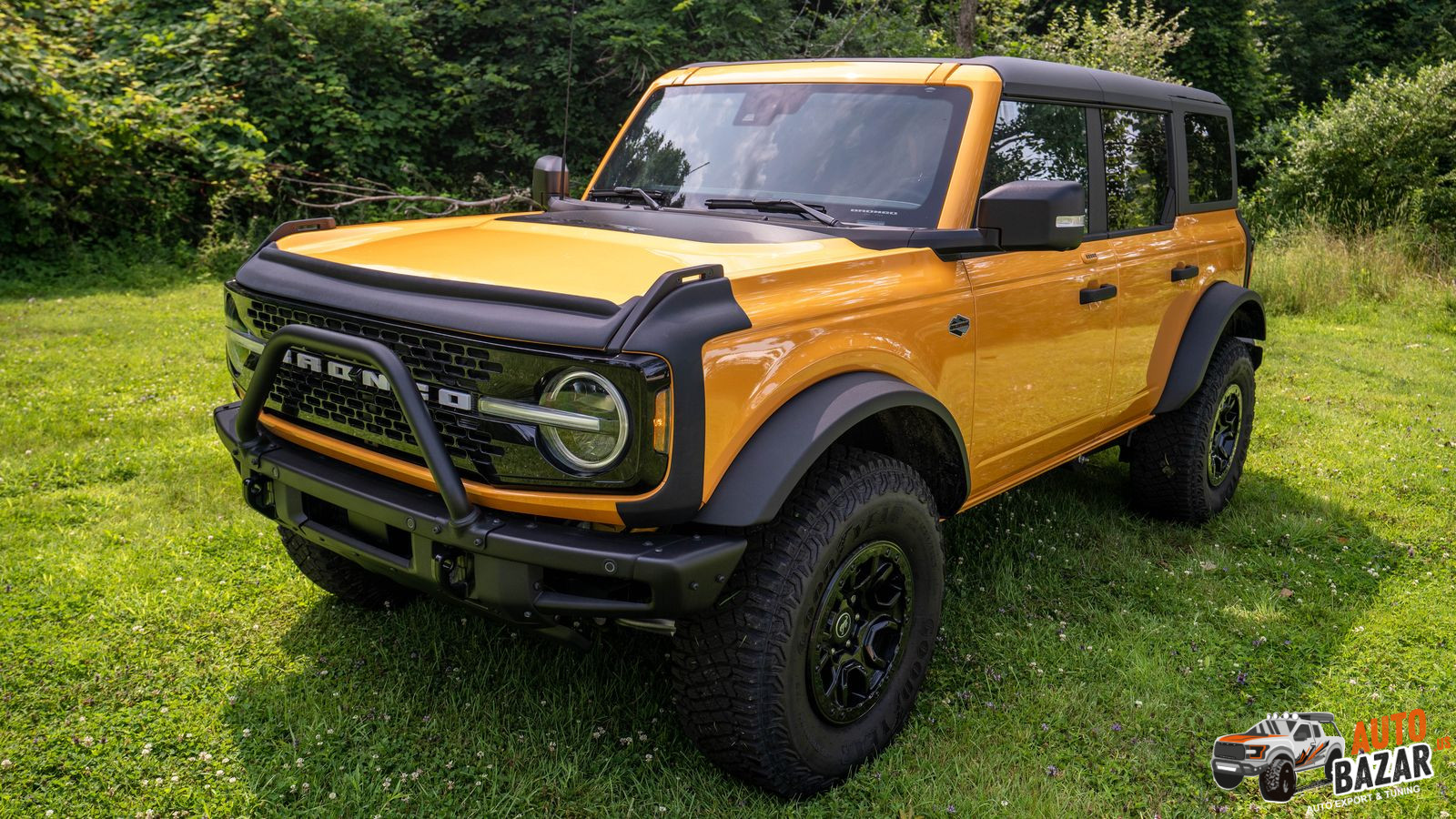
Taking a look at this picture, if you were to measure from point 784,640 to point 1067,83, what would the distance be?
2.43 meters

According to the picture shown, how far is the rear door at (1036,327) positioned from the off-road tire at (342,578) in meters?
2.07

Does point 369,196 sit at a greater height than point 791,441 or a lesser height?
lesser

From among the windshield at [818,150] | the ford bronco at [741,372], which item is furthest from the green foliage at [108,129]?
the windshield at [818,150]

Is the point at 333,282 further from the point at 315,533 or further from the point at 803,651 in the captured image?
the point at 803,651

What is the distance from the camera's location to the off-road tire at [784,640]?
2584 millimetres

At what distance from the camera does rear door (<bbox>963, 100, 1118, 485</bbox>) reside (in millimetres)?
3373

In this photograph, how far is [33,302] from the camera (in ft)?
28.4

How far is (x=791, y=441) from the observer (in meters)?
2.52

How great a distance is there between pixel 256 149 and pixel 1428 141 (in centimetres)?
1340

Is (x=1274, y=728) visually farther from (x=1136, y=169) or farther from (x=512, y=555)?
(x=512, y=555)

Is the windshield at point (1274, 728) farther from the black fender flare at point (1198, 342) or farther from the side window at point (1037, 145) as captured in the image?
the side window at point (1037, 145)

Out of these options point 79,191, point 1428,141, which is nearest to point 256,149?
point 79,191

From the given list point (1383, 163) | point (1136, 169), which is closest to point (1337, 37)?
point (1383, 163)

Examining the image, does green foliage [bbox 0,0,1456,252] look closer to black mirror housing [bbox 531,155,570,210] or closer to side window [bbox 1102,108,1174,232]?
black mirror housing [bbox 531,155,570,210]
